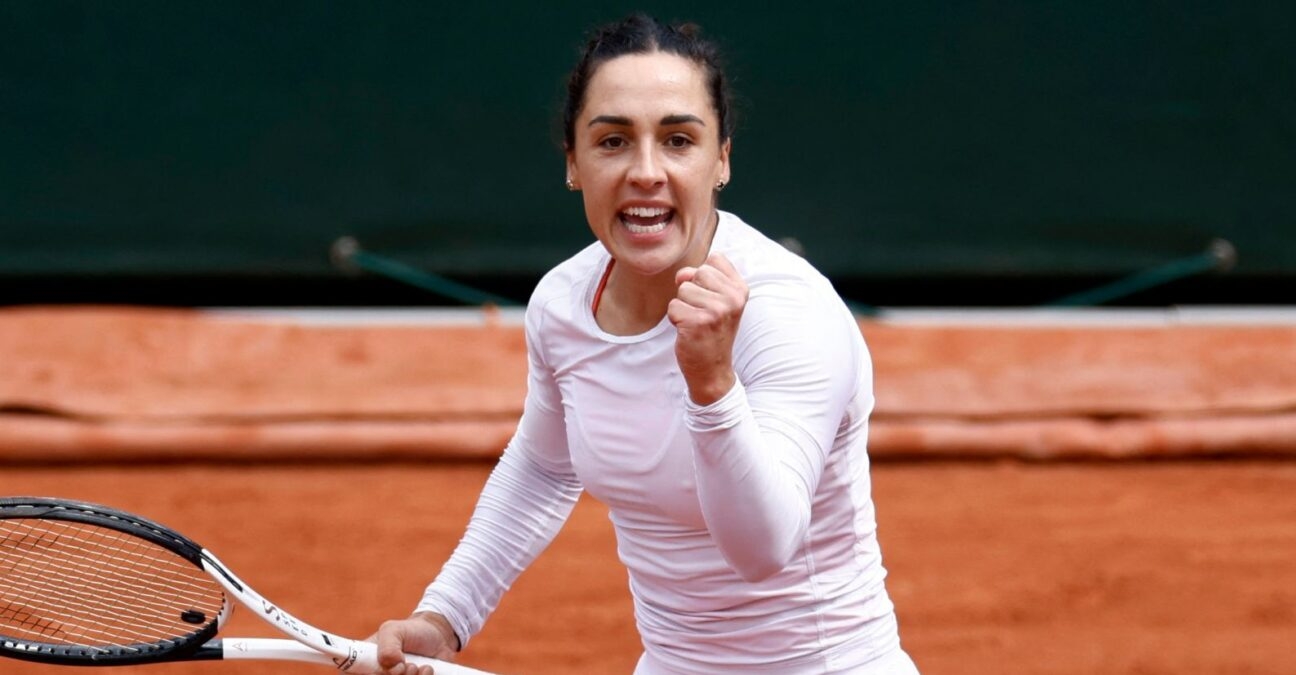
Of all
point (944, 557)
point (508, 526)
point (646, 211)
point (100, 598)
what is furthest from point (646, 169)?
point (944, 557)

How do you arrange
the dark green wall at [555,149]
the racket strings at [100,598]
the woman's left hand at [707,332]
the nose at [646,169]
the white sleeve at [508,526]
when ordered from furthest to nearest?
the dark green wall at [555,149]
the racket strings at [100,598]
the white sleeve at [508,526]
the nose at [646,169]
the woman's left hand at [707,332]

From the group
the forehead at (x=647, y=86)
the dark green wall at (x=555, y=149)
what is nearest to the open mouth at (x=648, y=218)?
the forehead at (x=647, y=86)

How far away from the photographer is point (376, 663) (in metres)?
2.20

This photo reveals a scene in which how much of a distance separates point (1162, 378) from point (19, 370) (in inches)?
145

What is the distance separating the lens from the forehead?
1.88 meters

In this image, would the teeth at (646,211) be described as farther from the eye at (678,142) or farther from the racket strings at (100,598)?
the racket strings at (100,598)

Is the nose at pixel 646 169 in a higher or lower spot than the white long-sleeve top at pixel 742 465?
higher

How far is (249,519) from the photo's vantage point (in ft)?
15.5

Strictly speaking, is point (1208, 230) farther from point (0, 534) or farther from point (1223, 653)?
point (0, 534)

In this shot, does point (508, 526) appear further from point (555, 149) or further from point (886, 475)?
point (555, 149)

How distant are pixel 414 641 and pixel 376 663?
0.06 metres

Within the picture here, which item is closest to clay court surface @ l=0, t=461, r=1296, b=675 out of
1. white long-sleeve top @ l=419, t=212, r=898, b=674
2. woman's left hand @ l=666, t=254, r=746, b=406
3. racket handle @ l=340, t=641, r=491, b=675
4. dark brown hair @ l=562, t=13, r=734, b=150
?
racket handle @ l=340, t=641, r=491, b=675

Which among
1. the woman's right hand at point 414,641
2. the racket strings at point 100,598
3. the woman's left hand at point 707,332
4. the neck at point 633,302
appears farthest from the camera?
the racket strings at point 100,598

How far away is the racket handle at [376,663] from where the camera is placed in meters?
2.19
